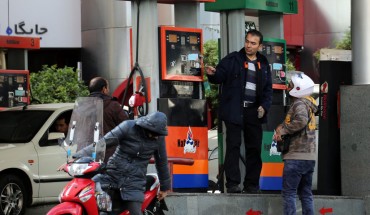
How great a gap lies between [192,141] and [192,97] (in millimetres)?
604

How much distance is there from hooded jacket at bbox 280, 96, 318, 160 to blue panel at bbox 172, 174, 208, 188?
1565 millimetres

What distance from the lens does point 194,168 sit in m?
11.6

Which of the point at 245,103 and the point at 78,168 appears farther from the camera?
the point at 245,103

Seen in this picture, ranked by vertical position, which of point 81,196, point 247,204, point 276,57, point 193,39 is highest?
point 193,39

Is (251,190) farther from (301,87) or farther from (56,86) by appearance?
(56,86)

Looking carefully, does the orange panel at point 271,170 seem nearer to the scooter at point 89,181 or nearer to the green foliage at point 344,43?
the scooter at point 89,181

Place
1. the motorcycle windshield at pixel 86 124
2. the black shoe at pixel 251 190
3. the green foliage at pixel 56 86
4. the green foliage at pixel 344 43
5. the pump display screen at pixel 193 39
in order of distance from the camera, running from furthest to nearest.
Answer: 1. the green foliage at pixel 344 43
2. the green foliage at pixel 56 86
3. the pump display screen at pixel 193 39
4. the black shoe at pixel 251 190
5. the motorcycle windshield at pixel 86 124

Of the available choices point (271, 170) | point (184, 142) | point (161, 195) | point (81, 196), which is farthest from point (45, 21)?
point (81, 196)

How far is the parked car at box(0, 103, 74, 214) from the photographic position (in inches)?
502

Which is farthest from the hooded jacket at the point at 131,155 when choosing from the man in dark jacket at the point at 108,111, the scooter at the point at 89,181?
the man in dark jacket at the point at 108,111

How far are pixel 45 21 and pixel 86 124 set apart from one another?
78.0ft

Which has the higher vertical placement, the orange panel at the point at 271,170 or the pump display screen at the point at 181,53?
the pump display screen at the point at 181,53

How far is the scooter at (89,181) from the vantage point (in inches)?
323

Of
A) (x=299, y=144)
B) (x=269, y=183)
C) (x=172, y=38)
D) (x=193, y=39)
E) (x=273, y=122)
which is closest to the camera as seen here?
(x=299, y=144)
